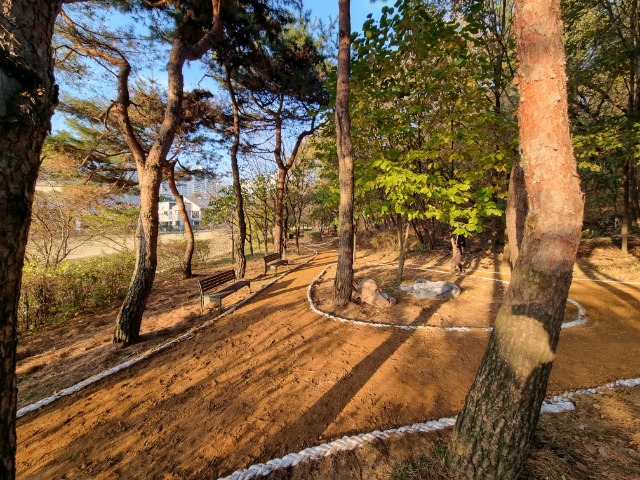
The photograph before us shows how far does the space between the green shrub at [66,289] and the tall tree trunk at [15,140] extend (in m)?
5.91

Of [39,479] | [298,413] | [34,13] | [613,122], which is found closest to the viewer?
[34,13]

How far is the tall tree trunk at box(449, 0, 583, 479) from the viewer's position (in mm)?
1492

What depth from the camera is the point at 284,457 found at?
202cm

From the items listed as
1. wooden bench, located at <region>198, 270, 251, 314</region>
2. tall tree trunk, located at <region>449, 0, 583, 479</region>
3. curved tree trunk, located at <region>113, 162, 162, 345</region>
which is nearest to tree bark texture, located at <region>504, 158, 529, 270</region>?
tall tree trunk, located at <region>449, 0, 583, 479</region>

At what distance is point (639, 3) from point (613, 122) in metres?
3.71

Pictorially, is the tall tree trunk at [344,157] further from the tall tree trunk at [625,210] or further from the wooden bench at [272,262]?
the tall tree trunk at [625,210]

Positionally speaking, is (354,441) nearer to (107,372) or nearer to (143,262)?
(107,372)

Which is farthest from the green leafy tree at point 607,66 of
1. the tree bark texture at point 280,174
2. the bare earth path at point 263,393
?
the tree bark texture at point 280,174

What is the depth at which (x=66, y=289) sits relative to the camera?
6.10 metres

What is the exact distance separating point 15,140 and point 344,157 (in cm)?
466

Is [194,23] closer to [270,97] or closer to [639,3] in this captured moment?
[270,97]

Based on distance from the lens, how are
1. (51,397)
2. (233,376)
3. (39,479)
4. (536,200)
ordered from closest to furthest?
(536,200), (39,479), (51,397), (233,376)

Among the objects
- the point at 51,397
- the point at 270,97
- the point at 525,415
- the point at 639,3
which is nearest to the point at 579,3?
the point at 639,3

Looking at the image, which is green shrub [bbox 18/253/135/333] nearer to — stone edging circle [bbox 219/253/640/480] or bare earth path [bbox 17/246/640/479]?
bare earth path [bbox 17/246/640/479]
